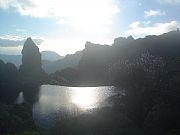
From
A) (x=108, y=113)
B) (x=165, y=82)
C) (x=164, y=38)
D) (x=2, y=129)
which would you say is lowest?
(x=2, y=129)

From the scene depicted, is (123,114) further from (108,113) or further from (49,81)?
(49,81)

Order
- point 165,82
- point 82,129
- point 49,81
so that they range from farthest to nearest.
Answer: point 49,81 < point 165,82 < point 82,129

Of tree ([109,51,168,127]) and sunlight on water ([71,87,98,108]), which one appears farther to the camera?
sunlight on water ([71,87,98,108])

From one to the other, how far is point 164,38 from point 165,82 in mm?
160670

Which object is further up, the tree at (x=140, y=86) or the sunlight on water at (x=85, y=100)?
the tree at (x=140, y=86)

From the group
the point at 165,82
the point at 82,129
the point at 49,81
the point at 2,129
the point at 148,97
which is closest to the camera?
the point at 82,129

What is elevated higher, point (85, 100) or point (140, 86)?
point (140, 86)

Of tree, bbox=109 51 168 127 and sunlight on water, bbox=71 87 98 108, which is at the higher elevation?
tree, bbox=109 51 168 127

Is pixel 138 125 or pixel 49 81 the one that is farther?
pixel 49 81

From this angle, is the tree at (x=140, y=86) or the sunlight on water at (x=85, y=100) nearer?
the tree at (x=140, y=86)

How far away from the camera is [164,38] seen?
198 m

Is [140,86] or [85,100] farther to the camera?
[85,100]

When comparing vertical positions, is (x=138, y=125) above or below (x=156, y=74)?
below

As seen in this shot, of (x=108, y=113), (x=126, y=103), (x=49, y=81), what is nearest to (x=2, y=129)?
(x=108, y=113)
